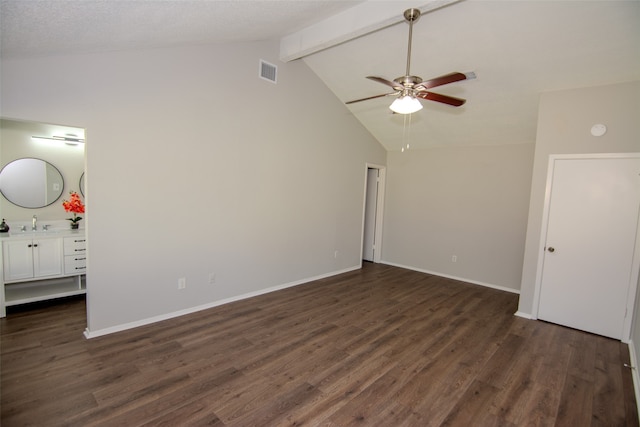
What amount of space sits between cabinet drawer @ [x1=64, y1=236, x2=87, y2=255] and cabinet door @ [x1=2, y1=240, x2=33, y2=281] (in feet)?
1.05

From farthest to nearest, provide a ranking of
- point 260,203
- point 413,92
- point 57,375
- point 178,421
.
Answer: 1. point 260,203
2. point 413,92
3. point 57,375
4. point 178,421

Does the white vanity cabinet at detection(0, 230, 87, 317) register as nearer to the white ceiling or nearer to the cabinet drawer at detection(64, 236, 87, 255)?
the cabinet drawer at detection(64, 236, 87, 255)

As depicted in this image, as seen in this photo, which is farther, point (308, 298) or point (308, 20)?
point (308, 298)

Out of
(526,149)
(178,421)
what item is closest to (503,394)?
(178,421)

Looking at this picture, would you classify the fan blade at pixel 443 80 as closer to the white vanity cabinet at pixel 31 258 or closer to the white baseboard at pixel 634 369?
the white baseboard at pixel 634 369

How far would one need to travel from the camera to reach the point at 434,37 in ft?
11.2

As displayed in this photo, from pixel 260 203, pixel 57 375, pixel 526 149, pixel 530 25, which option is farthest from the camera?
pixel 526 149

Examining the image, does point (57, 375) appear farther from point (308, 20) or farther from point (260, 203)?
point (308, 20)

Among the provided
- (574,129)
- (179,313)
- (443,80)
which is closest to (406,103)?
(443,80)

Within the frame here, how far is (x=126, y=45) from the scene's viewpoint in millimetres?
2699

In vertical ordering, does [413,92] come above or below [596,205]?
above

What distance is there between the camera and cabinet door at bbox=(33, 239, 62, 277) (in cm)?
346

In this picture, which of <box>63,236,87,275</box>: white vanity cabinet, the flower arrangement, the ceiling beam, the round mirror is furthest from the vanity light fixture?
the ceiling beam

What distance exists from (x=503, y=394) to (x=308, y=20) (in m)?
4.17
